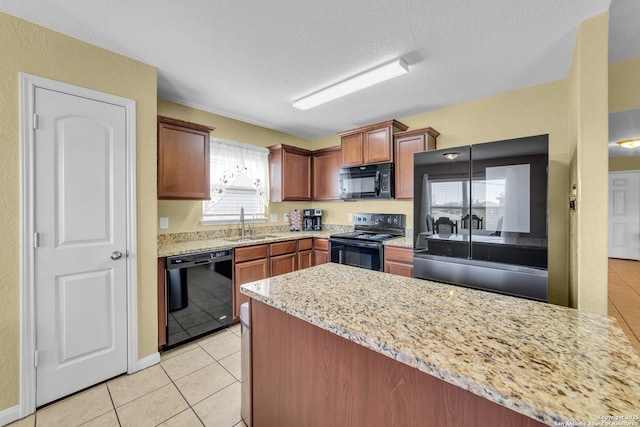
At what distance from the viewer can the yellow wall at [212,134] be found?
2998mm

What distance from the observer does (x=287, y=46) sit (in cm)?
203

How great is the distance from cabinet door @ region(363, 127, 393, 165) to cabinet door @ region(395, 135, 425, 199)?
0.35ft

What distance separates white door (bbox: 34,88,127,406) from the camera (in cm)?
180

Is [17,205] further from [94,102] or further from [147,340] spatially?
[147,340]

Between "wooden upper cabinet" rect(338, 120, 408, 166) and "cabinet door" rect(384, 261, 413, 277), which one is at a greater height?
"wooden upper cabinet" rect(338, 120, 408, 166)

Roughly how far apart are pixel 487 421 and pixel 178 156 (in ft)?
9.85

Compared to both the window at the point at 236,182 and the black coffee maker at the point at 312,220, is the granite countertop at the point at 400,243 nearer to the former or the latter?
the black coffee maker at the point at 312,220

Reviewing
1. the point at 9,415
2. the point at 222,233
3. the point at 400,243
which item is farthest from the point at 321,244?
the point at 9,415

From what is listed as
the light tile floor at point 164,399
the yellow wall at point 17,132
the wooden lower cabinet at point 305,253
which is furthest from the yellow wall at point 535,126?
the yellow wall at point 17,132

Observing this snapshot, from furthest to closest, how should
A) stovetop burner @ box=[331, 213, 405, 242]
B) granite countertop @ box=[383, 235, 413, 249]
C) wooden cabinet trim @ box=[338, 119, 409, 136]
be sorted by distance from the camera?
1. stovetop burner @ box=[331, 213, 405, 242]
2. wooden cabinet trim @ box=[338, 119, 409, 136]
3. granite countertop @ box=[383, 235, 413, 249]

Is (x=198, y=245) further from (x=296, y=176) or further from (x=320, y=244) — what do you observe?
(x=296, y=176)

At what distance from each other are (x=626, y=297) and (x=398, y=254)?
349 cm

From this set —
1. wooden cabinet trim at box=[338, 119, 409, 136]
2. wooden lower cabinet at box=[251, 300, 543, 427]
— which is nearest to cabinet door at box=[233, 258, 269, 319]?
wooden lower cabinet at box=[251, 300, 543, 427]

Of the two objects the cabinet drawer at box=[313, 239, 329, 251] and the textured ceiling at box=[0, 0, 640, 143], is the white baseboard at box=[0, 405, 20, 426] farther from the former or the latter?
the cabinet drawer at box=[313, 239, 329, 251]
